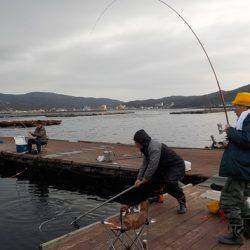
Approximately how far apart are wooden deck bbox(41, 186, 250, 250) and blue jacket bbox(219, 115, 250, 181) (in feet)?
3.90

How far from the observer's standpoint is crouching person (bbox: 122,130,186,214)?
5.10 meters

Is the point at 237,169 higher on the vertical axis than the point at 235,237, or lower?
higher

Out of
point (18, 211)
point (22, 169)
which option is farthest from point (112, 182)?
point (22, 169)

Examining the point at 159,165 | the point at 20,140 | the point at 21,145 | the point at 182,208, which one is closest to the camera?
the point at 159,165

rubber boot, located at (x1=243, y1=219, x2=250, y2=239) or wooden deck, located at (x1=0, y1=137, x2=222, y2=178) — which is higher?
rubber boot, located at (x1=243, y1=219, x2=250, y2=239)

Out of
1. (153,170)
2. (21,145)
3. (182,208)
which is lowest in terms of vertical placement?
(182,208)

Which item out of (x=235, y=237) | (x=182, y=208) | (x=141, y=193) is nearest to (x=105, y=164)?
(x=182, y=208)

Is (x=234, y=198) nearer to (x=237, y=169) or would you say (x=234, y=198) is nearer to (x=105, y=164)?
(x=237, y=169)

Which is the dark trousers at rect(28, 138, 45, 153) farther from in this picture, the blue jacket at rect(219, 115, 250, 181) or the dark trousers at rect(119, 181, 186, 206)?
the blue jacket at rect(219, 115, 250, 181)

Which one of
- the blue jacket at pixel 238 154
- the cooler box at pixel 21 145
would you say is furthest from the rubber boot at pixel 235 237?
the cooler box at pixel 21 145

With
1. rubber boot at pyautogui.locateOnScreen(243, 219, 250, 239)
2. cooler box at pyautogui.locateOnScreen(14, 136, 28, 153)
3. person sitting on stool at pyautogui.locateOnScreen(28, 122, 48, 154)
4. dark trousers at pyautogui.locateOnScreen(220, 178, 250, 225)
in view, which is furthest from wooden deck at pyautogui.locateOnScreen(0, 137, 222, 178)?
dark trousers at pyautogui.locateOnScreen(220, 178, 250, 225)

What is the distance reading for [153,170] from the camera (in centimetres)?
573

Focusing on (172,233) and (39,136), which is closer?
(172,233)

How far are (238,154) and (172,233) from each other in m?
1.92
